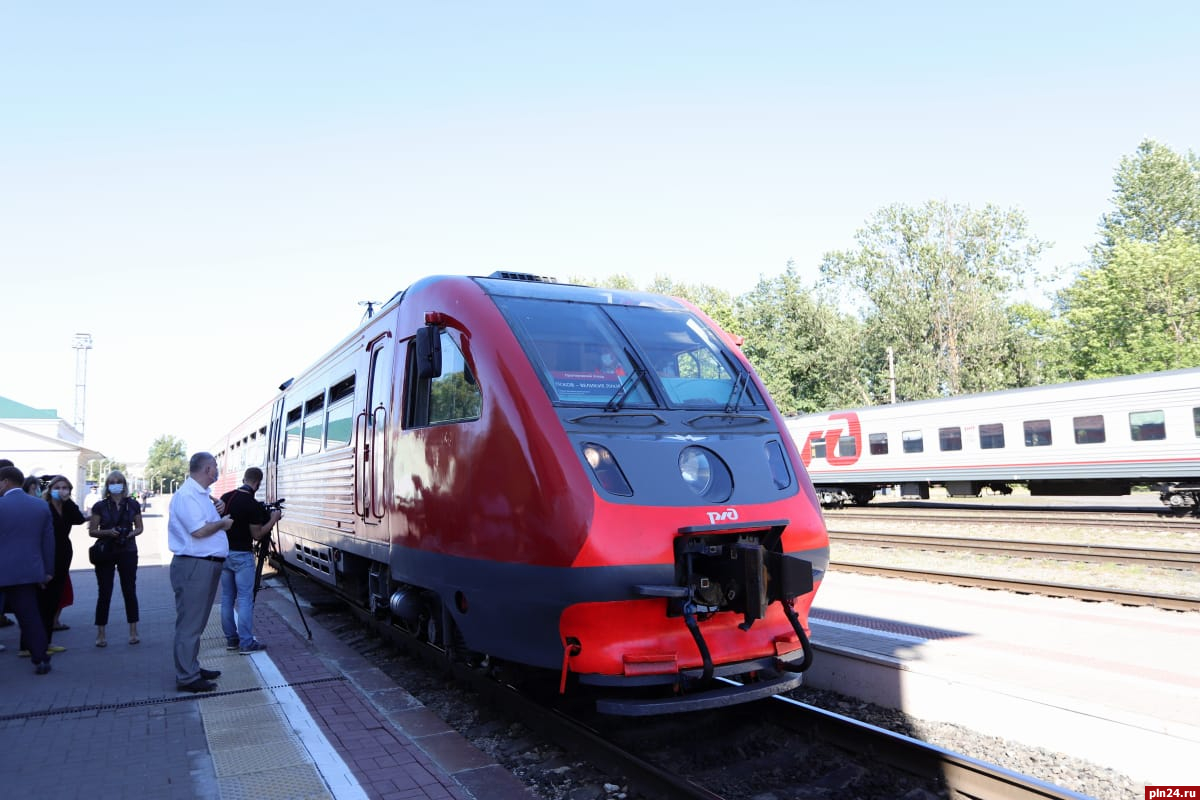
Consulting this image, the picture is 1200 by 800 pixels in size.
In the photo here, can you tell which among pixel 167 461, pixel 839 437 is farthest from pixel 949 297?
pixel 167 461

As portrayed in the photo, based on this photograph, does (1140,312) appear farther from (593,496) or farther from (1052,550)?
(593,496)

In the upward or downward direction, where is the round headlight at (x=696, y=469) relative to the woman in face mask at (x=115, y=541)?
upward

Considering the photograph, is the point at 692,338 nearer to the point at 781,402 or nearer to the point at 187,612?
the point at 187,612

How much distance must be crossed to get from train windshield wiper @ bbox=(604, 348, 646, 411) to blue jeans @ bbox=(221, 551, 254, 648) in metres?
4.86

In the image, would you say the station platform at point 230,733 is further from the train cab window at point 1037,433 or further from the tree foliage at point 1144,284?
the tree foliage at point 1144,284

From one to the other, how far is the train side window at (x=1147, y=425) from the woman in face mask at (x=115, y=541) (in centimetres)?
2105

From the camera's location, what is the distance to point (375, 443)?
6875 millimetres

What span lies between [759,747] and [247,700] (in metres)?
3.80

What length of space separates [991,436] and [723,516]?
21.1m

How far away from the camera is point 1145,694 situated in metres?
5.29

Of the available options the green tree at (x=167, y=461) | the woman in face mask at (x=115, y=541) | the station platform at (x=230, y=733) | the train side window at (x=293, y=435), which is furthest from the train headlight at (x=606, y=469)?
the green tree at (x=167, y=461)

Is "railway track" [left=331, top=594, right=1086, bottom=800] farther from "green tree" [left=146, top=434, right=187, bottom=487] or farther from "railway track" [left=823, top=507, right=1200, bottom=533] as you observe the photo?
"green tree" [left=146, top=434, right=187, bottom=487]

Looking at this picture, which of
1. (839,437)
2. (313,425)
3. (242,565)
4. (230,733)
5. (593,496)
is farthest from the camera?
(839,437)

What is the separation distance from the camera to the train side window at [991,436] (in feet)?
74.0
